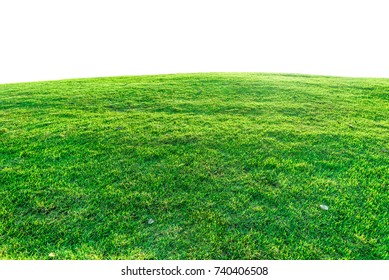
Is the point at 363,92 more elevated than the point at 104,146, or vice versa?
the point at 363,92

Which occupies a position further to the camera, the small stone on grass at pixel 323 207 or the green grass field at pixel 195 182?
the small stone on grass at pixel 323 207

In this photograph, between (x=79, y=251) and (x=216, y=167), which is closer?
(x=79, y=251)

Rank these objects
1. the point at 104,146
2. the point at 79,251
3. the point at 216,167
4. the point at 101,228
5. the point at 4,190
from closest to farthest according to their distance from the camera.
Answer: the point at 79,251 < the point at 101,228 < the point at 4,190 < the point at 216,167 < the point at 104,146

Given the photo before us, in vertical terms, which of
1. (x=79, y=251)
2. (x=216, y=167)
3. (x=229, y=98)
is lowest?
(x=79, y=251)

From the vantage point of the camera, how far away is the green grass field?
2648 millimetres

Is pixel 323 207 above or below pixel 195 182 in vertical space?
below

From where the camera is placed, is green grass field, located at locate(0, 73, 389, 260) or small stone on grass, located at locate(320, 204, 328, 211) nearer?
green grass field, located at locate(0, 73, 389, 260)

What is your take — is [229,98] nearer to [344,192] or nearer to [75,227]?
[344,192]

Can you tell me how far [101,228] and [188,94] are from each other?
6.08 metres

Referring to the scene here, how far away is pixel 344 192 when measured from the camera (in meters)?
3.42

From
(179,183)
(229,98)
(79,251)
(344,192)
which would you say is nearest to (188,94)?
(229,98)

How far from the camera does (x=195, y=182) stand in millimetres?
3559

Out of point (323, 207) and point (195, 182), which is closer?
point (323, 207)

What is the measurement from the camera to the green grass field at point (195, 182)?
2.65 metres
